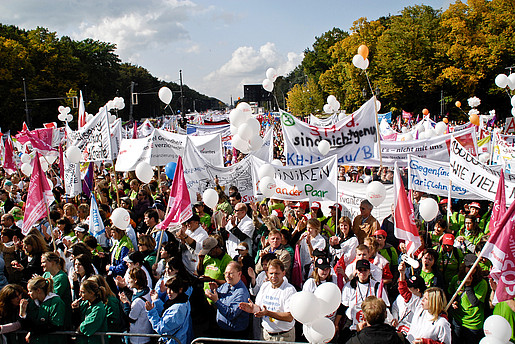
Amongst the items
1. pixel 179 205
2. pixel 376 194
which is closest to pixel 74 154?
pixel 179 205

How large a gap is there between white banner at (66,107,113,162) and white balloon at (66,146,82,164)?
0.47 metres

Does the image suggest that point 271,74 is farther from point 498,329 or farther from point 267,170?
point 498,329

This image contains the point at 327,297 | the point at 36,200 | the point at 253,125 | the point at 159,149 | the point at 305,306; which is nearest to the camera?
the point at 305,306

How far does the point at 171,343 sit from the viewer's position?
15.0ft

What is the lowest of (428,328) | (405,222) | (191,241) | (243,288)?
(428,328)

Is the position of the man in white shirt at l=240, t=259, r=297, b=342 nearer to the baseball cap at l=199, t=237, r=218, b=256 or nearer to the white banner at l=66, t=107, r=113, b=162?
the baseball cap at l=199, t=237, r=218, b=256

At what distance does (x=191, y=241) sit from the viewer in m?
6.29

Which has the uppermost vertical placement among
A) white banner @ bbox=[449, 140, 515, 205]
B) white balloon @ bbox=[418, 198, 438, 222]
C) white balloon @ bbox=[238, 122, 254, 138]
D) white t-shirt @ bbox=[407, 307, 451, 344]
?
white balloon @ bbox=[238, 122, 254, 138]

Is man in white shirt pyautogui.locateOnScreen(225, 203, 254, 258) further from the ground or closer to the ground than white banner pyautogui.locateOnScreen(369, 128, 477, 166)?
closer to the ground

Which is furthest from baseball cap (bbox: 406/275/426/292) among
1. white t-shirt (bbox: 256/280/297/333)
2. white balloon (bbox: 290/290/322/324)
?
white balloon (bbox: 290/290/322/324)

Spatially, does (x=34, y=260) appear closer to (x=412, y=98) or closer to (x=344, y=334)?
(x=344, y=334)

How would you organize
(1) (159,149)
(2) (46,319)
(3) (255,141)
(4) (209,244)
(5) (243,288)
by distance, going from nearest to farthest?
(2) (46,319) → (5) (243,288) → (4) (209,244) → (3) (255,141) → (1) (159,149)

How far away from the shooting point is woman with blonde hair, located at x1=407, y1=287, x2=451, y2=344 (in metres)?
4.05

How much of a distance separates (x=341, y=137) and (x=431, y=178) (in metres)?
1.77
